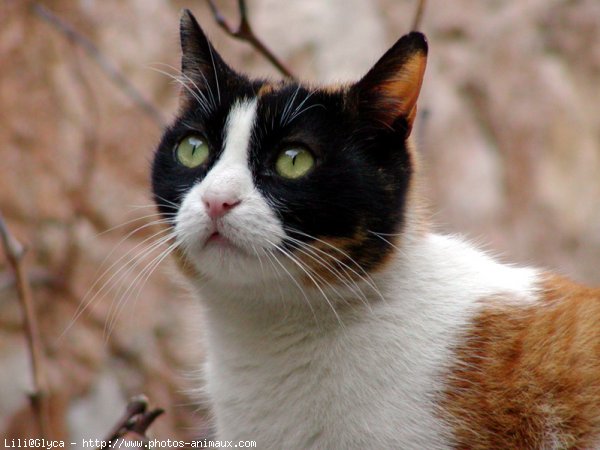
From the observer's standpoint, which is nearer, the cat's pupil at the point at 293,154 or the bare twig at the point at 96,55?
the cat's pupil at the point at 293,154

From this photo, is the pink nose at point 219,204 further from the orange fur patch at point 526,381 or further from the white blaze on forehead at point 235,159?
the orange fur patch at point 526,381

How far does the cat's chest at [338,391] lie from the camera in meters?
2.09

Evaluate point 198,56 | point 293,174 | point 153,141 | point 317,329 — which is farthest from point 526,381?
point 153,141

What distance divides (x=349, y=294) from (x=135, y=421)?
627 mm

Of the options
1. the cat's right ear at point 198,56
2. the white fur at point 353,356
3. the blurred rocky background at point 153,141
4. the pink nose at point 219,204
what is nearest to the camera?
the pink nose at point 219,204

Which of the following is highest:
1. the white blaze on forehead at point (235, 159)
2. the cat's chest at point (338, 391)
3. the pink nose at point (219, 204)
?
the white blaze on forehead at point (235, 159)

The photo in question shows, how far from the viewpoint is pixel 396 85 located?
219 centimetres

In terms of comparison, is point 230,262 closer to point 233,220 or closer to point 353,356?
point 233,220

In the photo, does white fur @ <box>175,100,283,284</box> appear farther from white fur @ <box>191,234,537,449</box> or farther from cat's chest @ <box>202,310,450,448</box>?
cat's chest @ <box>202,310,450,448</box>

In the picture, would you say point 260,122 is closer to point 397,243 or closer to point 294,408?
point 397,243

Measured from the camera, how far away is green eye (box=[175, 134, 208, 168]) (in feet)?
7.38

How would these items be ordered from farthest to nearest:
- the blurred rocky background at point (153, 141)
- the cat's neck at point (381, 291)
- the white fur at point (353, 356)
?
the blurred rocky background at point (153, 141), the cat's neck at point (381, 291), the white fur at point (353, 356)

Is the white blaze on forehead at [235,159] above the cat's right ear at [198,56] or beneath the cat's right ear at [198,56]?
beneath

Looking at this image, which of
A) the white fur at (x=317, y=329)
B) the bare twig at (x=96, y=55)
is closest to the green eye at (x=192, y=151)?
the white fur at (x=317, y=329)
